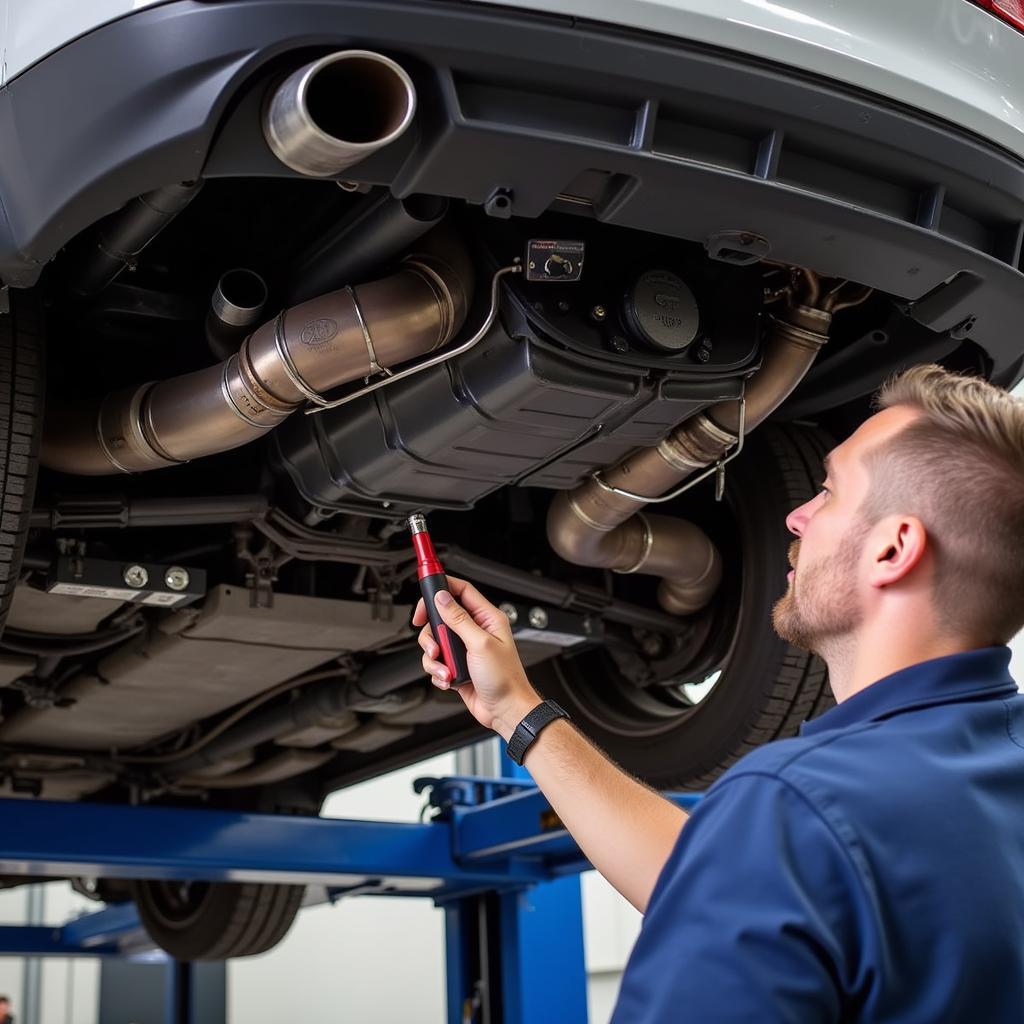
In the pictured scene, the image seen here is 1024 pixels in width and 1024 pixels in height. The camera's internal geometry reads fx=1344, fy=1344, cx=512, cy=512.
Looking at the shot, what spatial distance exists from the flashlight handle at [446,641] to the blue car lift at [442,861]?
216 centimetres

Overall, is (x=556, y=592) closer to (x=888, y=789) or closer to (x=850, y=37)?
(x=850, y=37)

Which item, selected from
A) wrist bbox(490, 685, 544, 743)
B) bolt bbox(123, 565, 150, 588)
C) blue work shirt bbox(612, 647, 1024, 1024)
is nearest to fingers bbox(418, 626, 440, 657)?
wrist bbox(490, 685, 544, 743)

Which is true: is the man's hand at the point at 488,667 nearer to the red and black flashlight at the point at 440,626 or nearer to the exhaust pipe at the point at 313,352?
the red and black flashlight at the point at 440,626

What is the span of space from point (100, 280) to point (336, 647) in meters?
1.08

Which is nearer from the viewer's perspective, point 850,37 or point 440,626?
point 850,37

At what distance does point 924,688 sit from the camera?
1014mm

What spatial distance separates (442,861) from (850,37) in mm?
3215

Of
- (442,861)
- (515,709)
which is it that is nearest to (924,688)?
(515,709)

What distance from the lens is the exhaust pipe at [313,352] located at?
168 centimetres

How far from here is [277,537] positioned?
2217 mm

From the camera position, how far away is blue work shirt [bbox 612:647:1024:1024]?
0.83 m

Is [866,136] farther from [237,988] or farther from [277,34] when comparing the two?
[237,988]

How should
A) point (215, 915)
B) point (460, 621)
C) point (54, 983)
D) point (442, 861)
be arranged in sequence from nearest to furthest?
1. point (460, 621)
2. point (442, 861)
3. point (215, 915)
4. point (54, 983)

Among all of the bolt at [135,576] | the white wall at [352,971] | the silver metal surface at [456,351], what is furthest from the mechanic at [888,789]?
the white wall at [352,971]
